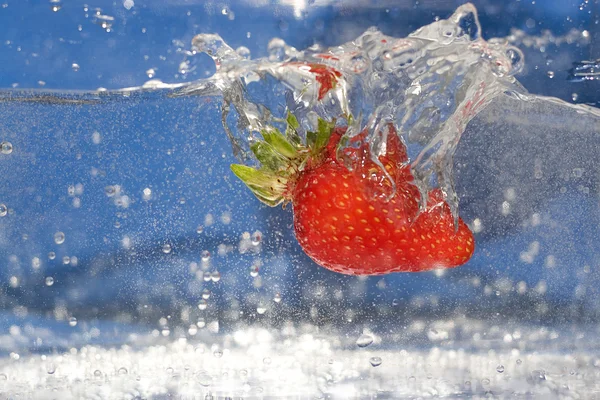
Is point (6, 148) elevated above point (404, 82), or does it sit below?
below

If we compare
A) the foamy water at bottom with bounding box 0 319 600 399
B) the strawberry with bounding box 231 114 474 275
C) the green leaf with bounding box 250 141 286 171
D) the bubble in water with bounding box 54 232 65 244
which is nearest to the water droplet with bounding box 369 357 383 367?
the foamy water at bottom with bounding box 0 319 600 399

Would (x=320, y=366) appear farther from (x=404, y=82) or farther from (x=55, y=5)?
(x=55, y=5)

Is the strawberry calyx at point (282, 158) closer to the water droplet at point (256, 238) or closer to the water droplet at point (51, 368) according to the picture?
the water droplet at point (256, 238)

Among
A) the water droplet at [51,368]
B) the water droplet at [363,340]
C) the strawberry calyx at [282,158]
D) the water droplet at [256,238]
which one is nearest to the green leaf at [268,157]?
the strawberry calyx at [282,158]

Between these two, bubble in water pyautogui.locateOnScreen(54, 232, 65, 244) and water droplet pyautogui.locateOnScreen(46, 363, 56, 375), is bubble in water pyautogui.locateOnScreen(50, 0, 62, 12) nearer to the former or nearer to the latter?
bubble in water pyautogui.locateOnScreen(54, 232, 65, 244)

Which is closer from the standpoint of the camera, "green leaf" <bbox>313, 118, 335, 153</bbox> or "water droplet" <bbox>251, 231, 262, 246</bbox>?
"green leaf" <bbox>313, 118, 335, 153</bbox>

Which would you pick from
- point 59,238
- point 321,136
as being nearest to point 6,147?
point 59,238
